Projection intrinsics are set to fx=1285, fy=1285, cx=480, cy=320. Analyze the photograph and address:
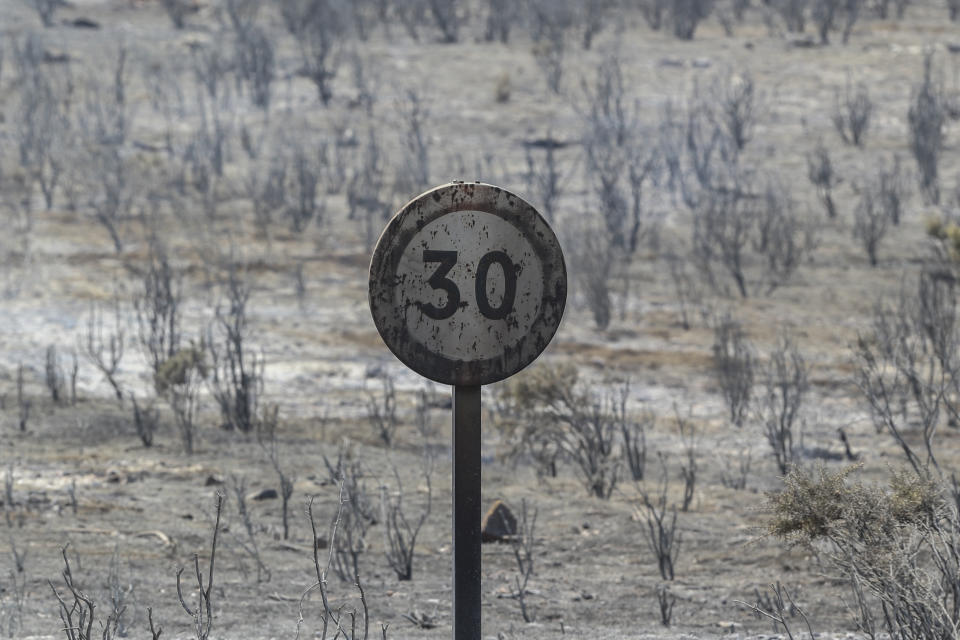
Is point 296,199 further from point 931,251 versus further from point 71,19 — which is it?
point 71,19

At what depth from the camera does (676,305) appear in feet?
53.1

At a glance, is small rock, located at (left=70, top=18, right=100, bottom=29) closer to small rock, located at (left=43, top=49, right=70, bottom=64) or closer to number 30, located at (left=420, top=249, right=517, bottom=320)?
small rock, located at (left=43, top=49, right=70, bottom=64)

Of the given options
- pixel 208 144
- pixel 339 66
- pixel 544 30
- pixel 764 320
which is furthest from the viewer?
pixel 544 30

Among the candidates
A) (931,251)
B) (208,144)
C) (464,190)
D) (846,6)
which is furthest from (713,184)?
(464,190)

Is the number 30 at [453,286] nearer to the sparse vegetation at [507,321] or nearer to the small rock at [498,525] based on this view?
the sparse vegetation at [507,321]

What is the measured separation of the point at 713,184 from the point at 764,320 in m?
6.39

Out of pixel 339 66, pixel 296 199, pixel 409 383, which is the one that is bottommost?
pixel 409 383

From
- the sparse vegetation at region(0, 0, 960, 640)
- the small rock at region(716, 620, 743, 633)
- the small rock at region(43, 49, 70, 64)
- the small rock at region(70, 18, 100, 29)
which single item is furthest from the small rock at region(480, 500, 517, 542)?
the small rock at region(70, 18, 100, 29)

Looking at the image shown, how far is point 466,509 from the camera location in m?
3.42

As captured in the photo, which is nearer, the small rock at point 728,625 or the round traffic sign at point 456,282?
the round traffic sign at point 456,282

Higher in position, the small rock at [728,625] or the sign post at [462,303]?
the sign post at [462,303]

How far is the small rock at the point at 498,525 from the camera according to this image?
7.19 m

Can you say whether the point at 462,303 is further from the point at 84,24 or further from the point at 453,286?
the point at 84,24

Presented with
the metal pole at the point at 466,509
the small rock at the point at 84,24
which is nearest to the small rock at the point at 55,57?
the small rock at the point at 84,24
